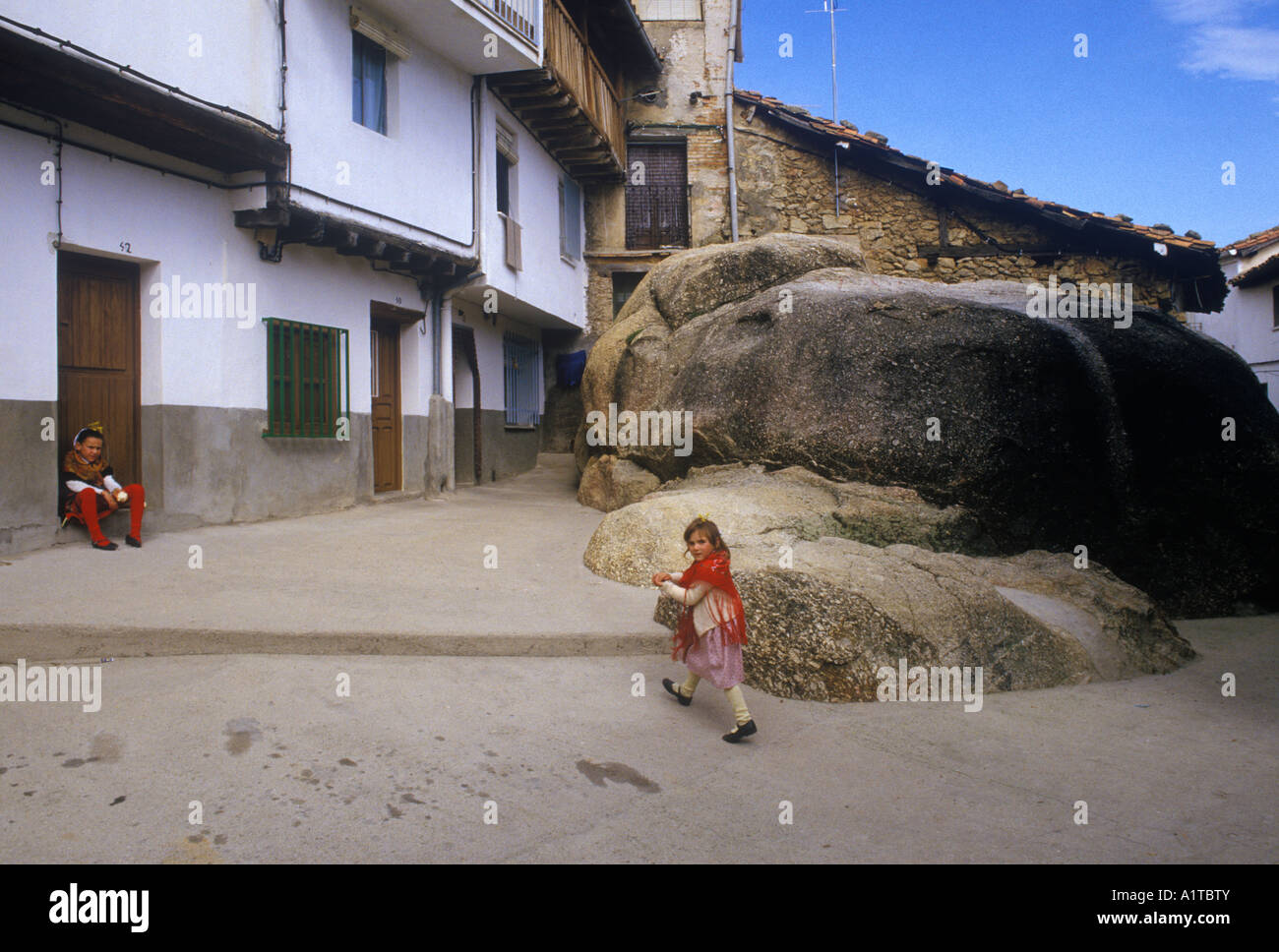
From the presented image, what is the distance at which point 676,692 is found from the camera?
183 inches

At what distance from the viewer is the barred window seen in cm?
1641

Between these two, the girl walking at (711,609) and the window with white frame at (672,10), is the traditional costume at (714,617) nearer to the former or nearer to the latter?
the girl walking at (711,609)

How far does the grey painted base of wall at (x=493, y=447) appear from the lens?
47.6 feet

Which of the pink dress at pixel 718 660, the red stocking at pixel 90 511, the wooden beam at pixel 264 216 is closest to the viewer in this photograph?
the pink dress at pixel 718 660

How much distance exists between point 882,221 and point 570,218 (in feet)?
20.8

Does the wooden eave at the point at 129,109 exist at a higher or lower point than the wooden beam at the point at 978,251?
lower

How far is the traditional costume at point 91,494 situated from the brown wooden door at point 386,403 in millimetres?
4309

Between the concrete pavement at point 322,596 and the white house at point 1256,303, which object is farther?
the white house at point 1256,303

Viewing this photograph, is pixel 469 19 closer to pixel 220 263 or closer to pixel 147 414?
pixel 220 263

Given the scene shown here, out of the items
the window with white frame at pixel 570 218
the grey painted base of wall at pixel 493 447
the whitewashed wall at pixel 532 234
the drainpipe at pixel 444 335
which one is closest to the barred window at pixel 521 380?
the grey painted base of wall at pixel 493 447

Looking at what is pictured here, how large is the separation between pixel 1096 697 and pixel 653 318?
7.07 meters

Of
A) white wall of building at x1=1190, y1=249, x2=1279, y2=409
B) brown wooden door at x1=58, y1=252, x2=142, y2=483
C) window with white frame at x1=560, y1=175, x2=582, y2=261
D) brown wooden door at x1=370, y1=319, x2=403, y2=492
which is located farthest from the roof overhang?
brown wooden door at x1=58, y1=252, x2=142, y2=483

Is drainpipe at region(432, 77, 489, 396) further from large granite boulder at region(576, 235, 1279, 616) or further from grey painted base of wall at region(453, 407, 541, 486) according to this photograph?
large granite boulder at region(576, 235, 1279, 616)

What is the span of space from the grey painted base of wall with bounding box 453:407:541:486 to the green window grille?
312 cm
